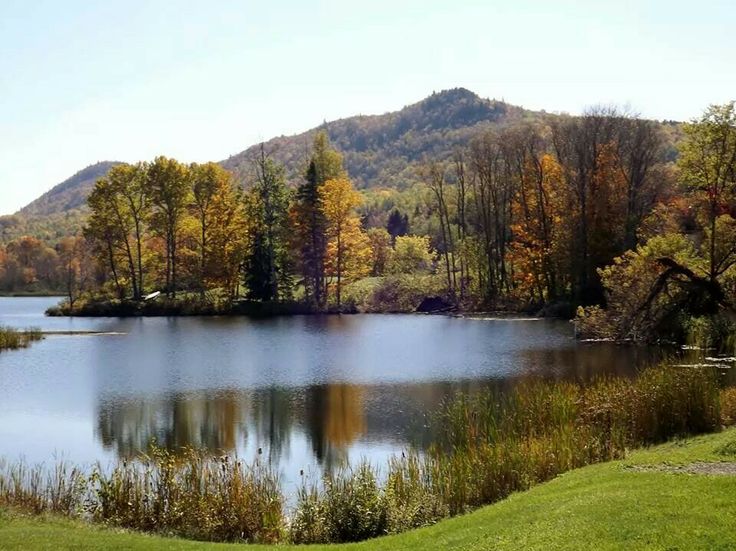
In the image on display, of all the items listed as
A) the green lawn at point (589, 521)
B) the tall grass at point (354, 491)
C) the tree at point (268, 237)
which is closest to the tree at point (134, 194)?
the tree at point (268, 237)

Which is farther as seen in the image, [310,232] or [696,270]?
[310,232]

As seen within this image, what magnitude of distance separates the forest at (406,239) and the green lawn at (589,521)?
32.0 m

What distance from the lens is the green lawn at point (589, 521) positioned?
8.86 m

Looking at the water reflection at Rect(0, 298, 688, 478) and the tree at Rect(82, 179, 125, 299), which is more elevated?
the tree at Rect(82, 179, 125, 299)

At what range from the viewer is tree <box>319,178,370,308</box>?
226 feet

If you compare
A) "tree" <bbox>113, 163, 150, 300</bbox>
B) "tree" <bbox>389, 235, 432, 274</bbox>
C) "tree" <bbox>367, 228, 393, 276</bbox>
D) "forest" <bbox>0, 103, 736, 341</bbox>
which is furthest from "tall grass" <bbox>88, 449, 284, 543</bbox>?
"tree" <bbox>367, 228, 393, 276</bbox>

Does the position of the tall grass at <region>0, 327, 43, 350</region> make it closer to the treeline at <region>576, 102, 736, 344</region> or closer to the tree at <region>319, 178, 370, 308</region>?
the tree at <region>319, 178, 370, 308</region>

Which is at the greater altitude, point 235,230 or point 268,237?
point 235,230

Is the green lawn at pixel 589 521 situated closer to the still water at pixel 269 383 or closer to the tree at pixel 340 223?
the still water at pixel 269 383

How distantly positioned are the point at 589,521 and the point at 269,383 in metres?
21.8

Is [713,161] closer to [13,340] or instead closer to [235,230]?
[13,340]

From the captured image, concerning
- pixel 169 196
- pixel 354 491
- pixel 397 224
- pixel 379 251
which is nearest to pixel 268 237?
pixel 169 196

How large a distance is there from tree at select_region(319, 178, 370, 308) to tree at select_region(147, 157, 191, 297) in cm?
1331

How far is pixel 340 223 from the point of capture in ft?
228
